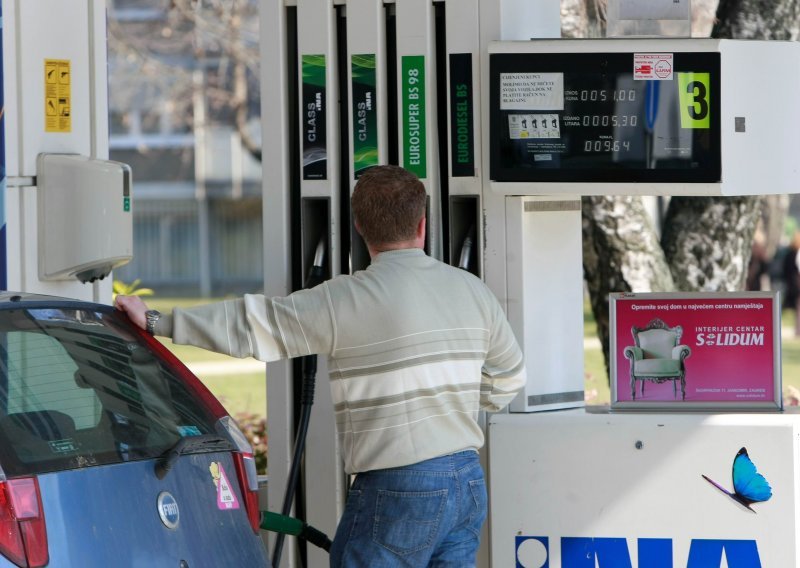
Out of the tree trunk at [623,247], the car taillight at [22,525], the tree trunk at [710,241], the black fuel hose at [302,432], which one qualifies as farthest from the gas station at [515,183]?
the tree trunk at [710,241]

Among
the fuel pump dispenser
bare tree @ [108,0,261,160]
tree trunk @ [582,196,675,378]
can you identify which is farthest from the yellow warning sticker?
bare tree @ [108,0,261,160]

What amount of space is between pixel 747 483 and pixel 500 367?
47.9 inches

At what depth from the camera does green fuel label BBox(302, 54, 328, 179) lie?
17.5ft

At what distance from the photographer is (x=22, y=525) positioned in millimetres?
3111

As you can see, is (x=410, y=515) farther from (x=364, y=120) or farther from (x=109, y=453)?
(x=364, y=120)

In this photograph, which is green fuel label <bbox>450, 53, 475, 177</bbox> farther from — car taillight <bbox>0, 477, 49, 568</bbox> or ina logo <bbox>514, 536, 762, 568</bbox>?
car taillight <bbox>0, 477, 49, 568</bbox>

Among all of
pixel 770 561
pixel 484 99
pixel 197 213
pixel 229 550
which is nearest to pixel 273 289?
pixel 484 99

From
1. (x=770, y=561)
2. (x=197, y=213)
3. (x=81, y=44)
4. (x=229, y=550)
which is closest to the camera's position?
(x=229, y=550)

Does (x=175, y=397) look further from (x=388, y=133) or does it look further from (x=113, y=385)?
(x=388, y=133)

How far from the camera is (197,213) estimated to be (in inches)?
1522

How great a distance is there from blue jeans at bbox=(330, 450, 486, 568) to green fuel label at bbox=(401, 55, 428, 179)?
63.4 inches

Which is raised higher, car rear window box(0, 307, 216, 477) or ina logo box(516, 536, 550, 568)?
car rear window box(0, 307, 216, 477)

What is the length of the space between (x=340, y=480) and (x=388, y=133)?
1409 millimetres

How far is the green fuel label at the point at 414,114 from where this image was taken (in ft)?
17.2
